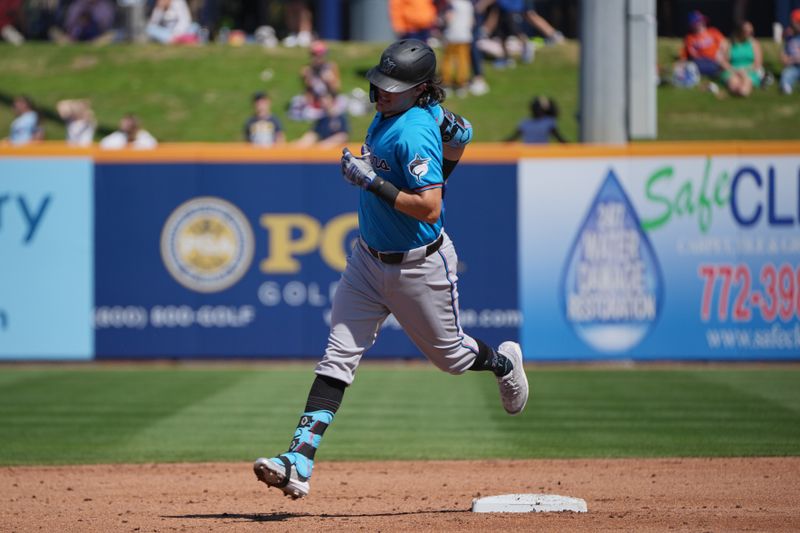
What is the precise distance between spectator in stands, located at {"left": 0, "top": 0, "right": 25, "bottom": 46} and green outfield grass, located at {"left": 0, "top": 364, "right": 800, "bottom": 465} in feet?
39.7

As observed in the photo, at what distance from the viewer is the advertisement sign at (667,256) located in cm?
1378

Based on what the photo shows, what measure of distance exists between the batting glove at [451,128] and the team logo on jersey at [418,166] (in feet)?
1.10

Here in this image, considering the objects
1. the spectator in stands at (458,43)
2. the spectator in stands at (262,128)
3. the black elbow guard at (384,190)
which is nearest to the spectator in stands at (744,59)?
the spectator in stands at (458,43)

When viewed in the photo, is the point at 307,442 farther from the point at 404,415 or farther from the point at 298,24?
the point at 298,24

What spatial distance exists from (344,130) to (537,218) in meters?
3.41

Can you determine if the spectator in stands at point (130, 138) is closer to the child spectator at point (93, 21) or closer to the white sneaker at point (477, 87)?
the white sneaker at point (477, 87)

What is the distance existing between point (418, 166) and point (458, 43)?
1320 cm

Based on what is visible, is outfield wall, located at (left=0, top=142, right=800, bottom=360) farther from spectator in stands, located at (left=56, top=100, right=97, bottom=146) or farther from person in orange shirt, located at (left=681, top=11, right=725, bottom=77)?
person in orange shirt, located at (left=681, top=11, right=725, bottom=77)

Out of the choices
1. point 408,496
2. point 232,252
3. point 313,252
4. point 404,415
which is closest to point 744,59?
point 313,252

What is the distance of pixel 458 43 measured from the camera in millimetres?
18500

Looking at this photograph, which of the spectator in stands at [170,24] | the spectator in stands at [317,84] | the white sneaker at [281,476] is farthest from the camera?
the spectator in stands at [170,24]

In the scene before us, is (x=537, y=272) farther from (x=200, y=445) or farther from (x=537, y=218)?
(x=200, y=445)

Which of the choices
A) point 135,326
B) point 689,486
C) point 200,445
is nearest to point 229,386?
point 135,326

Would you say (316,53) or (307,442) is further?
(316,53)
